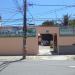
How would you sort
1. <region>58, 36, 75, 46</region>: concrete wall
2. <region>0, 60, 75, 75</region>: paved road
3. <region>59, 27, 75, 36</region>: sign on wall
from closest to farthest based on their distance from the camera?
<region>0, 60, 75, 75</region>: paved road
<region>59, 27, 75, 36</region>: sign on wall
<region>58, 36, 75, 46</region>: concrete wall

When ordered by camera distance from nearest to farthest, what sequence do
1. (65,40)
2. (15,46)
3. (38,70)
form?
(38,70)
(15,46)
(65,40)

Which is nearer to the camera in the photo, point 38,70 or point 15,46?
point 38,70

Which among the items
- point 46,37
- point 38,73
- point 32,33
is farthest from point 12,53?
point 46,37

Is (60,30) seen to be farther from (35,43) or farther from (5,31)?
(5,31)

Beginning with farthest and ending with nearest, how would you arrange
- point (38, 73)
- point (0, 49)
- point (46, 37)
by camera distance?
point (46, 37) → point (0, 49) → point (38, 73)

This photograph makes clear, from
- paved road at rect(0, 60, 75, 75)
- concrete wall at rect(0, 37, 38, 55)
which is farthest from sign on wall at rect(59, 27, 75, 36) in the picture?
paved road at rect(0, 60, 75, 75)

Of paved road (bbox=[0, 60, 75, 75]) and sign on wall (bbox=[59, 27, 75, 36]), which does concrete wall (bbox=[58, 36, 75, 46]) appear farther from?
paved road (bbox=[0, 60, 75, 75])

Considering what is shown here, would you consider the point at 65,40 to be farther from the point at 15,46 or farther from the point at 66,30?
the point at 15,46

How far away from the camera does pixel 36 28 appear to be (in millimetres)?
41781

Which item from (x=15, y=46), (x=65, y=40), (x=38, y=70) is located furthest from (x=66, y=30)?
(x=38, y=70)

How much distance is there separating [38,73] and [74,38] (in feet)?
80.1

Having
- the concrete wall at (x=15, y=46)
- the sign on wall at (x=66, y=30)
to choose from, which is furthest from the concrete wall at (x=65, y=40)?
the concrete wall at (x=15, y=46)

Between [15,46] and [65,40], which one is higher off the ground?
[65,40]

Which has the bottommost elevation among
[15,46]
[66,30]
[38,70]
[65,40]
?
[38,70]
